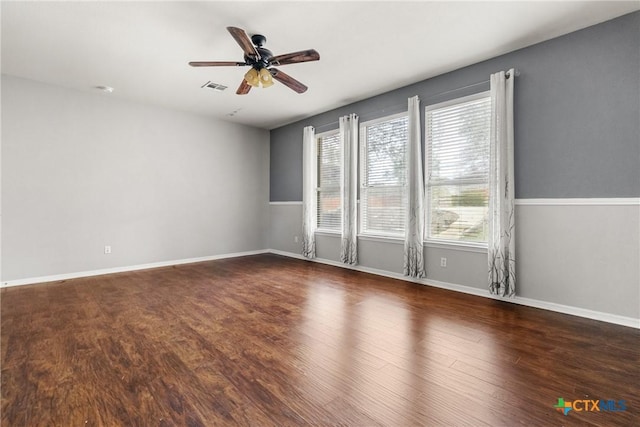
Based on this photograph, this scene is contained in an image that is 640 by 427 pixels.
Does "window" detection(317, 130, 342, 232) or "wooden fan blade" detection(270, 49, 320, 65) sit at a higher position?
"wooden fan blade" detection(270, 49, 320, 65)

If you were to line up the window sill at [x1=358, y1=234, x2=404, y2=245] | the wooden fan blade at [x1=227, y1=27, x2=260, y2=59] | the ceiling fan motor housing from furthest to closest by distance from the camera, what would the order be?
the window sill at [x1=358, y1=234, x2=404, y2=245] < the ceiling fan motor housing < the wooden fan blade at [x1=227, y1=27, x2=260, y2=59]

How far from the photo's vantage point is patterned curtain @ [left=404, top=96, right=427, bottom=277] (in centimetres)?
392

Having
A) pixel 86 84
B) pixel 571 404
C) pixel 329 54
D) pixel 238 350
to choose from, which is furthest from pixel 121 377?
pixel 86 84

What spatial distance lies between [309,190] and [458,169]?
2.81m

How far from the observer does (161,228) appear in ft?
16.9

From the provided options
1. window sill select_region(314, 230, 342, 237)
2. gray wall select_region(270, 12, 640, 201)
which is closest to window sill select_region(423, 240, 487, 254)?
gray wall select_region(270, 12, 640, 201)

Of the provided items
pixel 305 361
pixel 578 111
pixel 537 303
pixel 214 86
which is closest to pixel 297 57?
pixel 214 86

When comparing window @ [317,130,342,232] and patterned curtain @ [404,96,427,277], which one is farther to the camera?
window @ [317,130,342,232]

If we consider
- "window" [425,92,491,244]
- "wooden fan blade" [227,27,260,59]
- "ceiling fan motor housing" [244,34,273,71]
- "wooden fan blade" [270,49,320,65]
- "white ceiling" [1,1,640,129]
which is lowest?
"window" [425,92,491,244]

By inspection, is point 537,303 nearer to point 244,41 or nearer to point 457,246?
point 457,246

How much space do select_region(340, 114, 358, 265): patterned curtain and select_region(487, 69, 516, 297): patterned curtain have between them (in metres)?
2.05

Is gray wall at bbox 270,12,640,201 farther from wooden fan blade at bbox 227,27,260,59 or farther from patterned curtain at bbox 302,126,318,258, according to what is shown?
patterned curtain at bbox 302,126,318,258

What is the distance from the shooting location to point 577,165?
285 cm

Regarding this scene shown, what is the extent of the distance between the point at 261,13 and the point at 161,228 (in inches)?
160
